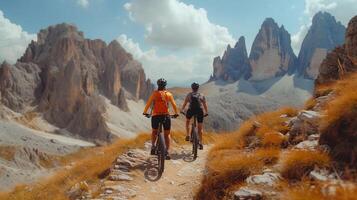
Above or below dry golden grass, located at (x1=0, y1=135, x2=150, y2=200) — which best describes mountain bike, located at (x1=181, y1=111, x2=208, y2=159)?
above

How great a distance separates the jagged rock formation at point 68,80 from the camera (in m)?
142

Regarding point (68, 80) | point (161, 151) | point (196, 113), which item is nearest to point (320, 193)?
point (161, 151)

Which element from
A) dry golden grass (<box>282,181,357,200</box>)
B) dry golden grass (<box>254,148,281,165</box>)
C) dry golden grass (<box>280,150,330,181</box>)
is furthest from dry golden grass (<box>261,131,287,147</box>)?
dry golden grass (<box>282,181,357,200</box>)

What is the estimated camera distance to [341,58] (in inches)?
740

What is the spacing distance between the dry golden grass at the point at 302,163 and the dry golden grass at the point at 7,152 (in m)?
78.2

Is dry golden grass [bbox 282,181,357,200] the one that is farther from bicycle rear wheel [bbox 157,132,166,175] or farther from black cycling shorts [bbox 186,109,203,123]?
black cycling shorts [bbox 186,109,203,123]

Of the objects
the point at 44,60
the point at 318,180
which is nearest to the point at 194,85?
the point at 318,180

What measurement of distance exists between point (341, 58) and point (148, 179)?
36.6 feet

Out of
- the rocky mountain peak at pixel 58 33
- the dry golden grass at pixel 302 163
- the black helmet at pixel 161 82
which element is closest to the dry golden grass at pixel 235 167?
the dry golden grass at pixel 302 163

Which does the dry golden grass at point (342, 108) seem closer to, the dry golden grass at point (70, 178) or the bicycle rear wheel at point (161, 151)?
the bicycle rear wheel at point (161, 151)

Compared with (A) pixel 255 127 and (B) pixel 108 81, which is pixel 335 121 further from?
(B) pixel 108 81

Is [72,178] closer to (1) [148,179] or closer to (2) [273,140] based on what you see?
(1) [148,179]

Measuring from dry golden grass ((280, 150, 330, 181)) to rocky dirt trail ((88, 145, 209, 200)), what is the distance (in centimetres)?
354

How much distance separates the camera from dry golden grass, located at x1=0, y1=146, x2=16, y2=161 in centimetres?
7800
